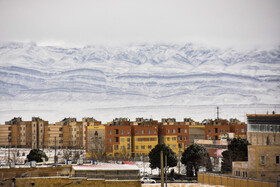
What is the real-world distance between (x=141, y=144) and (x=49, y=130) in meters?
30.2

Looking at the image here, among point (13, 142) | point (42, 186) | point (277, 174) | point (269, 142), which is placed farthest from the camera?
point (13, 142)

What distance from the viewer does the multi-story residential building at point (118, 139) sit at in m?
82.2

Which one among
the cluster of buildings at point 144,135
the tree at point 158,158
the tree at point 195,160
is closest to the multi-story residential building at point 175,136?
the cluster of buildings at point 144,135

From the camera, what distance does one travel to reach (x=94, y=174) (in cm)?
2605

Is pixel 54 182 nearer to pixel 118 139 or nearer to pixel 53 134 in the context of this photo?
pixel 118 139

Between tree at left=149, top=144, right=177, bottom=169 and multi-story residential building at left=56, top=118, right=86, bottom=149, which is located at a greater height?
multi-story residential building at left=56, top=118, right=86, bottom=149

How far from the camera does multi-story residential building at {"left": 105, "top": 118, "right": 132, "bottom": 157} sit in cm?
8225

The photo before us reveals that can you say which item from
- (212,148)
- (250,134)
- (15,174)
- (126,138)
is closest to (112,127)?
(126,138)

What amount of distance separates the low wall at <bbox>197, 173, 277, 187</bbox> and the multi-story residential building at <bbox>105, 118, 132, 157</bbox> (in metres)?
43.2

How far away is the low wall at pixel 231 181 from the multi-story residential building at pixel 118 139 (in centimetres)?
4318

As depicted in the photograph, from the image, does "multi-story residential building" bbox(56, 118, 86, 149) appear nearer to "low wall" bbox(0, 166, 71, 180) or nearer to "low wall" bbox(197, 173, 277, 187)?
"low wall" bbox(197, 173, 277, 187)

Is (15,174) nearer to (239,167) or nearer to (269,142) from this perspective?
(239,167)

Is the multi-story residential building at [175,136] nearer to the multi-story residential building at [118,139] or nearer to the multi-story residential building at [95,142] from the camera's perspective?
the multi-story residential building at [118,139]

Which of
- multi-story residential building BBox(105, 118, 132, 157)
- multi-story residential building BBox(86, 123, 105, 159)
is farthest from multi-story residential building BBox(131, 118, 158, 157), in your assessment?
multi-story residential building BBox(86, 123, 105, 159)
